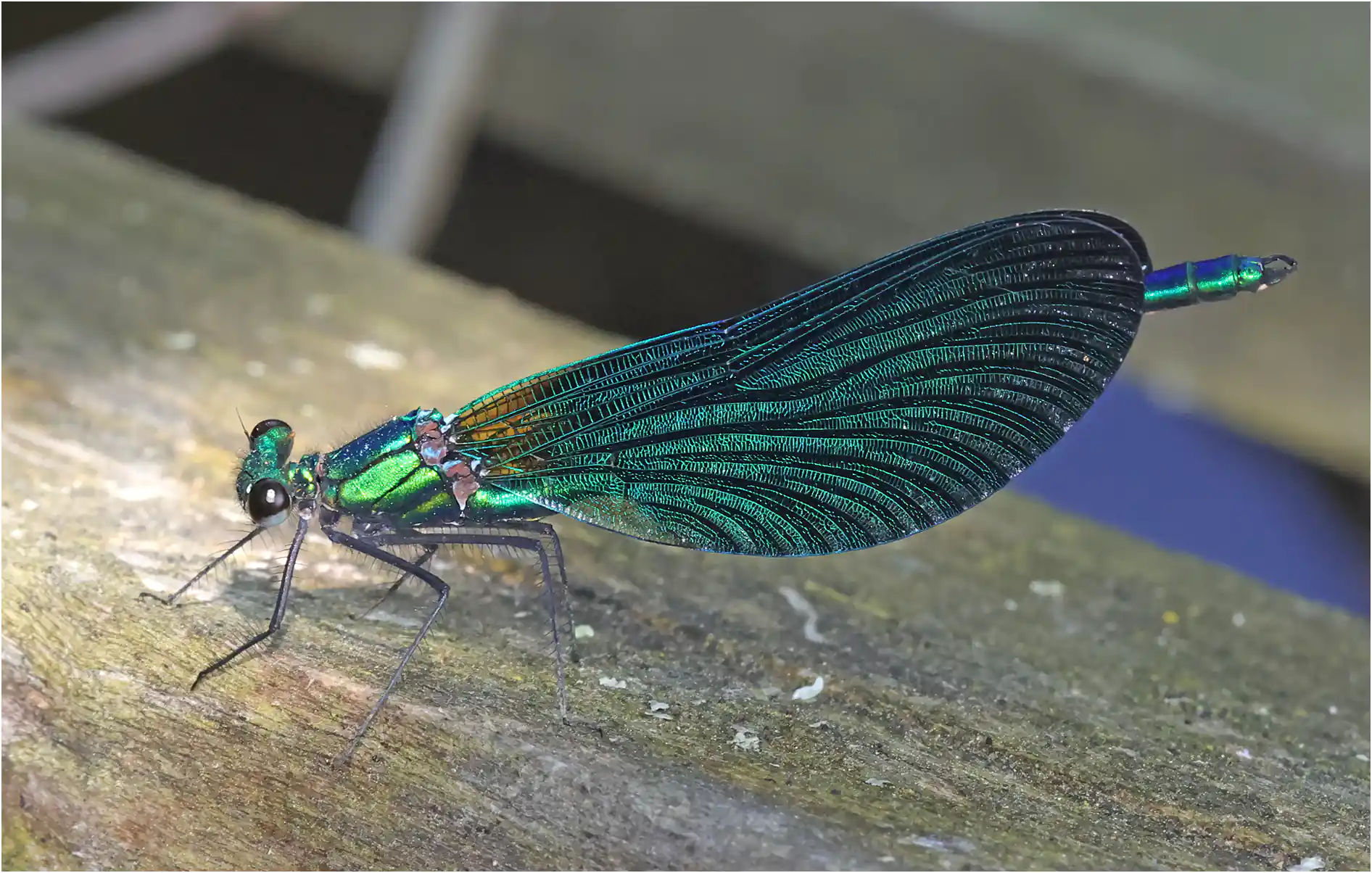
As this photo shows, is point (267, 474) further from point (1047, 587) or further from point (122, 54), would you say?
point (122, 54)

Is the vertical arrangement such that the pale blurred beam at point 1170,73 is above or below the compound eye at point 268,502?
above

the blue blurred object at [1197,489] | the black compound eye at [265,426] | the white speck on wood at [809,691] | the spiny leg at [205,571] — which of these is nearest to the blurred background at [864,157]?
the blue blurred object at [1197,489]

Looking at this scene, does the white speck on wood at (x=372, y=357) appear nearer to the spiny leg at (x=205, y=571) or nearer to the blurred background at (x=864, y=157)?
the blurred background at (x=864, y=157)

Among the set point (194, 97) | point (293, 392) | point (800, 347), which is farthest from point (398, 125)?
point (800, 347)

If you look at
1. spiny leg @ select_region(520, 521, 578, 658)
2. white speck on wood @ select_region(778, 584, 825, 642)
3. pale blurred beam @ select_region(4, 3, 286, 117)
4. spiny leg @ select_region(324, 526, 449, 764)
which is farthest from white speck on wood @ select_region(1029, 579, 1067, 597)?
pale blurred beam @ select_region(4, 3, 286, 117)

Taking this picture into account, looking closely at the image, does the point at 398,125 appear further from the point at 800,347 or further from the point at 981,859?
the point at 981,859

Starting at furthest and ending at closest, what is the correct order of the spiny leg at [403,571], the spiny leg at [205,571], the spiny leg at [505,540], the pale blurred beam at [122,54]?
the pale blurred beam at [122,54]
the spiny leg at [505,540]
the spiny leg at [205,571]
the spiny leg at [403,571]

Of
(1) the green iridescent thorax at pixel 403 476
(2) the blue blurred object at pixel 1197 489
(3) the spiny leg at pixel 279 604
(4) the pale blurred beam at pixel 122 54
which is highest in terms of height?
(4) the pale blurred beam at pixel 122 54
